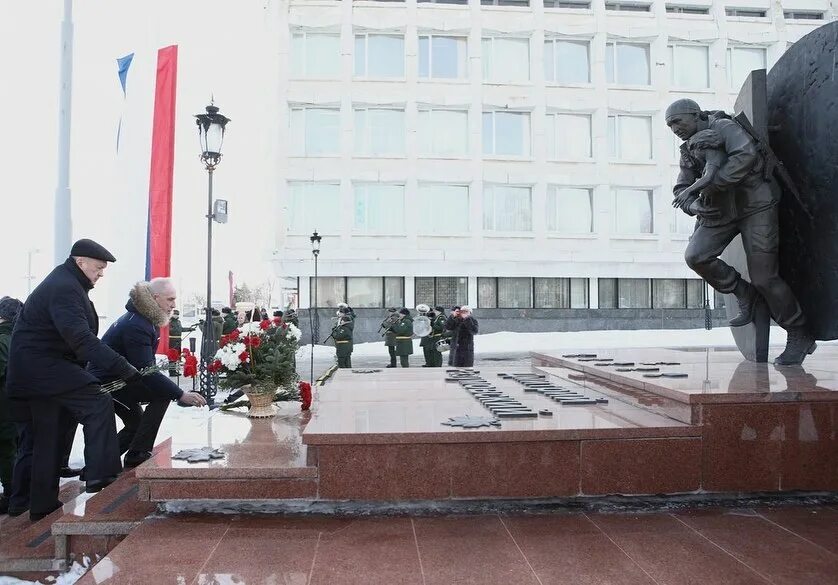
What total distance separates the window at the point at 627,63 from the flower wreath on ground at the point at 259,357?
98.2 ft

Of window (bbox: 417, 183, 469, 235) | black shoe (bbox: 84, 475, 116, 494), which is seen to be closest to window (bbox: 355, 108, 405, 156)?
window (bbox: 417, 183, 469, 235)

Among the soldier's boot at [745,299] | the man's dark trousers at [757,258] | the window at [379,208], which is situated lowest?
the soldier's boot at [745,299]

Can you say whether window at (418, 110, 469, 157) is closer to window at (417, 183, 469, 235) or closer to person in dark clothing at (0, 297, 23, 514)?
window at (417, 183, 469, 235)

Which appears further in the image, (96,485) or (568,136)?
(568,136)

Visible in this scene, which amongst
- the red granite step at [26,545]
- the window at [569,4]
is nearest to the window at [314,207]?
the window at [569,4]

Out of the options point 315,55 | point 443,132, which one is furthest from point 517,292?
Answer: point 315,55

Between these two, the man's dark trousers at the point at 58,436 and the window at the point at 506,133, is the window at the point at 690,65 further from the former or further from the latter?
the man's dark trousers at the point at 58,436

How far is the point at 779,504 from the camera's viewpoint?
15.0 feet

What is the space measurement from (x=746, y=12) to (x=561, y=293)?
17221 mm

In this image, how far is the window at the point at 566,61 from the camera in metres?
32.3

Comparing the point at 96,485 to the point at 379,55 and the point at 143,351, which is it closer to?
the point at 143,351

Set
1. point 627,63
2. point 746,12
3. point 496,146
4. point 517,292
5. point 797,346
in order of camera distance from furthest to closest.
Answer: point 746,12 < point 627,63 < point 517,292 < point 496,146 < point 797,346

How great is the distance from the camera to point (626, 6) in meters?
33.7

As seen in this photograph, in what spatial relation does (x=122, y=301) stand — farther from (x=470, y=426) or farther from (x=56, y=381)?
(x=470, y=426)
